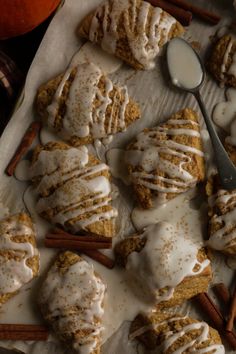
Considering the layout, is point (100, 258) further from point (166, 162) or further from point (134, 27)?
point (134, 27)

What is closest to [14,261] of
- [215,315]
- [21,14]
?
[215,315]

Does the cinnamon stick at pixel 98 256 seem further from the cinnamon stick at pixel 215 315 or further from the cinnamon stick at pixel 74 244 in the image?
the cinnamon stick at pixel 215 315

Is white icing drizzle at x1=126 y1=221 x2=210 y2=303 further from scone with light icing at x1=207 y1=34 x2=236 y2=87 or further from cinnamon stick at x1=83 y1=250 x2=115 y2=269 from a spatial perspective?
scone with light icing at x1=207 y1=34 x2=236 y2=87

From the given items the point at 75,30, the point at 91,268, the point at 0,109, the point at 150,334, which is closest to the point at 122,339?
the point at 150,334

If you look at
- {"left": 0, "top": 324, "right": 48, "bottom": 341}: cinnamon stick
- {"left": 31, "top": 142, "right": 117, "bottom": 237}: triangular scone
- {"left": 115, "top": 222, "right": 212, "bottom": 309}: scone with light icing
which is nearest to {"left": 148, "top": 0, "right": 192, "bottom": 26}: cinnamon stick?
{"left": 31, "top": 142, "right": 117, "bottom": 237}: triangular scone

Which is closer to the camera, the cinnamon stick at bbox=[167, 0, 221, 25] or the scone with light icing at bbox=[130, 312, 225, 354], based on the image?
the scone with light icing at bbox=[130, 312, 225, 354]

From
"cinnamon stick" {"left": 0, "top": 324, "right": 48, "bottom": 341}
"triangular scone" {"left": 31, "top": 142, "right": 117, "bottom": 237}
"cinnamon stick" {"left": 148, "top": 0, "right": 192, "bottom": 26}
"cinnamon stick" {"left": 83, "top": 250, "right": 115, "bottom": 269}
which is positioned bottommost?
"cinnamon stick" {"left": 0, "top": 324, "right": 48, "bottom": 341}

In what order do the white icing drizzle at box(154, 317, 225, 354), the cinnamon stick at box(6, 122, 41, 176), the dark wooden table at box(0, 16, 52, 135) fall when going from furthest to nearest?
1. the dark wooden table at box(0, 16, 52, 135)
2. the cinnamon stick at box(6, 122, 41, 176)
3. the white icing drizzle at box(154, 317, 225, 354)

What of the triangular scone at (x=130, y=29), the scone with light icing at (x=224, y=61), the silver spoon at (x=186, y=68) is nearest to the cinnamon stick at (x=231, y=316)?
the silver spoon at (x=186, y=68)
